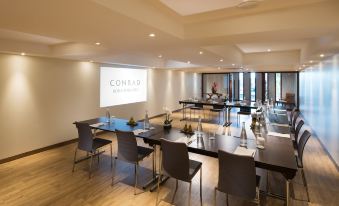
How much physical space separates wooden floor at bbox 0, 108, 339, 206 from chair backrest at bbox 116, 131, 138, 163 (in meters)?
0.54

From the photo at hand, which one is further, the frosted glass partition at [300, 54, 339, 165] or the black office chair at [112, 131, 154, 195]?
the frosted glass partition at [300, 54, 339, 165]

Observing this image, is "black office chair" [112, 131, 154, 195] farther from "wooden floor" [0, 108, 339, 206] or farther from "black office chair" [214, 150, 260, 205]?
"black office chair" [214, 150, 260, 205]

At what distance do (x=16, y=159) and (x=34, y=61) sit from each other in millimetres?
2265

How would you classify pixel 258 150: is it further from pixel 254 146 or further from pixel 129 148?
pixel 129 148

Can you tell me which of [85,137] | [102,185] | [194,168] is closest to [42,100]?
[85,137]

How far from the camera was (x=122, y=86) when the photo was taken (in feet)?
23.8

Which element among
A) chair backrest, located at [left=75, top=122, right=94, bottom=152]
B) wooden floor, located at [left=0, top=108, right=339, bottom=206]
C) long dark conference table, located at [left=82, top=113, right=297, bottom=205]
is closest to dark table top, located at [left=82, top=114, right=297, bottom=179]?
long dark conference table, located at [left=82, top=113, right=297, bottom=205]

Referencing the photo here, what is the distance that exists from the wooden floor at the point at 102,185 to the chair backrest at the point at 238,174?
0.80 metres

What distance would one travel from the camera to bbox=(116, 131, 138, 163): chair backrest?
3.02m

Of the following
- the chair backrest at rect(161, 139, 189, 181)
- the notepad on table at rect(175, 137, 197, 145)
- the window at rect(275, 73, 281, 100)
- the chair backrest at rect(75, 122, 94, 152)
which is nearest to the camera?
the chair backrest at rect(161, 139, 189, 181)

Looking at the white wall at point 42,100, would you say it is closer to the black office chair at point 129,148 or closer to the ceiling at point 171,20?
the ceiling at point 171,20

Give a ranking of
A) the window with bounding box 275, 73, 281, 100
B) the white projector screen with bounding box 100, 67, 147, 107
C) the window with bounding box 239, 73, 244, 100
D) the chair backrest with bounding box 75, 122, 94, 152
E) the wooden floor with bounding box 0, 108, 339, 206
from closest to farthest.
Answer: the wooden floor with bounding box 0, 108, 339, 206
the chair backrest with bounding box 75, 122, 94, 152
the white projector screen with bounding box 100, 67, 147, 107
the window with bounding box 275, 73, 281, 100
the window with bounding box 239, 73, 244, 100

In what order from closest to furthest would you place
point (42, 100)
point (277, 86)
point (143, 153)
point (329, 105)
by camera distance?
point (143, 153) → point (329, 105) → point (42, 100) → point (277, 86)

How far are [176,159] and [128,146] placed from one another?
0.91 m
